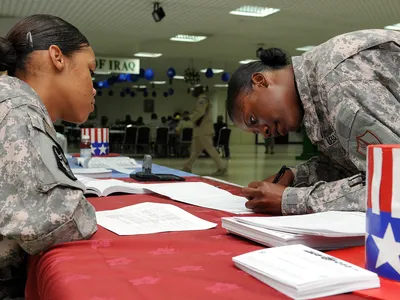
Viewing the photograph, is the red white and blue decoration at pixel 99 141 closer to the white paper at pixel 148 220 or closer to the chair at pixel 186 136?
the white paper at pixel 148 220

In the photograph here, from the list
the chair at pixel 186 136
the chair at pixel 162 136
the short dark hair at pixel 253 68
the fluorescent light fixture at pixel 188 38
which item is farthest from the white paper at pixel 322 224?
the chair at pixel 162 136

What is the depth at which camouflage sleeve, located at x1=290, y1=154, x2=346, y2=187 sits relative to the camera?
164 cm

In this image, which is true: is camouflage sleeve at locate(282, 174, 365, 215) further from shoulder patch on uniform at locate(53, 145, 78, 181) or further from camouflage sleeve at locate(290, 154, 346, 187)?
shoulder patch on uniform at locate(53, 145, 78, 181)

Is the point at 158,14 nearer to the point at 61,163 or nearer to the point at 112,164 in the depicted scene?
the point at 112,164

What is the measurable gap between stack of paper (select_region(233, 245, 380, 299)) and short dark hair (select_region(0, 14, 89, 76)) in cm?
71

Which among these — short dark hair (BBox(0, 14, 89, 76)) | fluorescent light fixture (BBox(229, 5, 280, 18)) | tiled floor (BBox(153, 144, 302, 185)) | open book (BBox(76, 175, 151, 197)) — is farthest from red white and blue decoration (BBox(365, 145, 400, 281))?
fluorescent light fixture (BBox(229, 5, 280, 18))

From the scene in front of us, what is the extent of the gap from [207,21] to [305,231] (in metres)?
7.66

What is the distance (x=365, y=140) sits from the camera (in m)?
1.18

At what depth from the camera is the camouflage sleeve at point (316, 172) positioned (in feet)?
5.38

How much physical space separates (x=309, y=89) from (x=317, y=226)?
0.64 metres

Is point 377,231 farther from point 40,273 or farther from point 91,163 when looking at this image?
point 91,163

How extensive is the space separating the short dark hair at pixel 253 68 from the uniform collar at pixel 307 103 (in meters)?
0.06

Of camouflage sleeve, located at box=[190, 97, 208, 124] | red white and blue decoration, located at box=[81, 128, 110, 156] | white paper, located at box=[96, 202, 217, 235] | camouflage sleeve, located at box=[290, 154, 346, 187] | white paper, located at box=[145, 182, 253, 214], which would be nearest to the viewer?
A: white paper, located at box=[96, 202, 217, 235]

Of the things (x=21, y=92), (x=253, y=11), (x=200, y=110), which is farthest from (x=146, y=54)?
(x=21, y=92)
